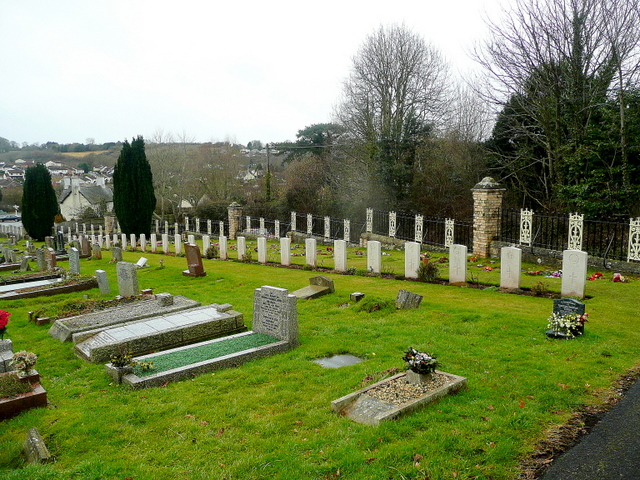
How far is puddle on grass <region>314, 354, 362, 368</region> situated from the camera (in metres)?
7.08

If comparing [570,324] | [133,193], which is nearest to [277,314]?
[570,324]

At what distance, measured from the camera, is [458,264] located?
1216 centimetres

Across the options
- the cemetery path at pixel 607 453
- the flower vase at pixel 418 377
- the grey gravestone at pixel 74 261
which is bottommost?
the grey gravestone at pixel 74 261

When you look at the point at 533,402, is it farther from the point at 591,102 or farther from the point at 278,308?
the point at 591,102

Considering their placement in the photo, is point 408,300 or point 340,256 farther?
point 340,256

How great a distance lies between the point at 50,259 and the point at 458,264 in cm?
1578

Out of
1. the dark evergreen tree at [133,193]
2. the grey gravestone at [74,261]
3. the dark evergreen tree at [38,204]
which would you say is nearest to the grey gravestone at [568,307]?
the grey gravestone at [74,261]

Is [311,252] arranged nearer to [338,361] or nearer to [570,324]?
[338,361]

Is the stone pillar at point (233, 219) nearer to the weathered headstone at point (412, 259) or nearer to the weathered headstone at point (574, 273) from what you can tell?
the weathered headstone at point (412, 259)

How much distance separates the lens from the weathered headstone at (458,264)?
12.1 meters

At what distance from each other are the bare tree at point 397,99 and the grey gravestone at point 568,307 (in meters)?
19.6

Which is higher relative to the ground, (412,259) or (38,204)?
(412,259)

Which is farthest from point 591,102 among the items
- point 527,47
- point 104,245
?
point 104,245

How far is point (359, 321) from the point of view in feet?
30.2
